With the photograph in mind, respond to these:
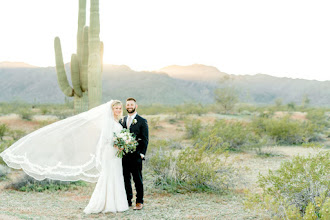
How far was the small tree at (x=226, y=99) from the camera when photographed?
33.6 m

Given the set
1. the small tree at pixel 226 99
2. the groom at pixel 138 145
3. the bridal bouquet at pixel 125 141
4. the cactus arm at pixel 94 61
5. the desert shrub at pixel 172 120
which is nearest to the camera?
the bridal bouquet at pixel 125 141

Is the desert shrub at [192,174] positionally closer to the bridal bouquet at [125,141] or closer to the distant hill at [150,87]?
the bridal bouquet at [125,141]

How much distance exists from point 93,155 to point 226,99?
28.7 metres

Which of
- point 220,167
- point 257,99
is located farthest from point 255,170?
point 257,99

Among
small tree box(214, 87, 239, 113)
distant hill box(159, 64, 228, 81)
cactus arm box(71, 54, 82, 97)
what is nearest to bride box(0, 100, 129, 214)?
cactus arm box(71, 54, 82, 97)

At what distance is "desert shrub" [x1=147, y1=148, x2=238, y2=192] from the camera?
7488mm

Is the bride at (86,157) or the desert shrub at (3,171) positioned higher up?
the bride at (86,157)

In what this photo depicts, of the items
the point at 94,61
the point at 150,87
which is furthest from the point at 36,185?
the point at 150,87

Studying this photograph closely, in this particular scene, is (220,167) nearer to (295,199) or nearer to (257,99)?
(295,199)

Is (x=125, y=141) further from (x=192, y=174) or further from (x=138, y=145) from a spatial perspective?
(x=192, y=174)

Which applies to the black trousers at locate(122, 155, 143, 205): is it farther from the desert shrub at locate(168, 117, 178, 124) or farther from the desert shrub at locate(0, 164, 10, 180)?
the desert shrub at locate(168, 117, 178, 124)

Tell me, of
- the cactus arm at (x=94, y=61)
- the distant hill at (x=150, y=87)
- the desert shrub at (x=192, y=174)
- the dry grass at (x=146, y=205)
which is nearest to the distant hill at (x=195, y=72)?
the distant hill at (x=150, y=87)

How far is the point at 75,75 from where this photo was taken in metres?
13.3

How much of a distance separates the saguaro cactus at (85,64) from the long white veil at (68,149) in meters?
4.44
